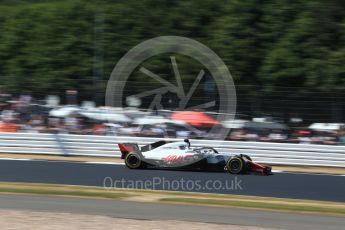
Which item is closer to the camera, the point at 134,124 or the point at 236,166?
the point at 236,166

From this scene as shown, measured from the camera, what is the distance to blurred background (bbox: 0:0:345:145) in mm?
16719

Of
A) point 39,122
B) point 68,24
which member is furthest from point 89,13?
point 39,122

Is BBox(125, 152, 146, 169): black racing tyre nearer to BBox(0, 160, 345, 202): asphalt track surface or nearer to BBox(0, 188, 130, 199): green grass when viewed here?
BBox(0, 160, 345, 202): asphalt track surface

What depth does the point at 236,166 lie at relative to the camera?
526 inches

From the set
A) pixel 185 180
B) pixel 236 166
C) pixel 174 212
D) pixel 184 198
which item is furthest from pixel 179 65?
pixel 174 212

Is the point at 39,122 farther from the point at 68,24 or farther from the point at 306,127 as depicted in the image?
the point at 68,24

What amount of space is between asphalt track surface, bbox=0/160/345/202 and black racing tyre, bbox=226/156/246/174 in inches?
6.4

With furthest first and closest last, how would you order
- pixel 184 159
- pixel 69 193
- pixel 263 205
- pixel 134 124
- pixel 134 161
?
pixel 134 124, pixel 134 161, pixel 184 159, pixel 69 193, pixel 263 205

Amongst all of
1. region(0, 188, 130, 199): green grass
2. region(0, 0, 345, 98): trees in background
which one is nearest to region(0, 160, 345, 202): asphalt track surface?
region(0, 188, 130, 199): green grass

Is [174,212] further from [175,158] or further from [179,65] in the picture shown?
[179,65]

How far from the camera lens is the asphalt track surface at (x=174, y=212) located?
325 inches

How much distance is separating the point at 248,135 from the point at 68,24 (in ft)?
75.7

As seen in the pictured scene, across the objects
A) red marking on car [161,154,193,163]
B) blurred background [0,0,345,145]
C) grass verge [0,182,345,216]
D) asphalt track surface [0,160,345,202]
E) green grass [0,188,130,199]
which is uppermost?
blurred background [0,0,345,145]

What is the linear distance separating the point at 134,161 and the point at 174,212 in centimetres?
524
